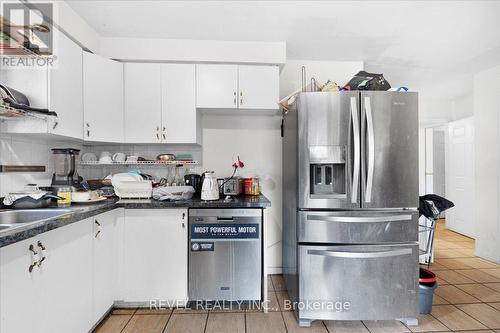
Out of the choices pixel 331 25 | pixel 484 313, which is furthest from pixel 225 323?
pixel 331 25

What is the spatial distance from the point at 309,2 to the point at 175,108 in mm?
1472

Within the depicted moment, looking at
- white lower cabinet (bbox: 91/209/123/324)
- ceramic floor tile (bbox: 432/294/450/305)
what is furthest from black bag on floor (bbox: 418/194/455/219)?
white lower cabinet (bbox: 91/209/123/324)

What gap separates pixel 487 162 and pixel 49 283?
471 centimetres

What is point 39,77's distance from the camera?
1.75 meters

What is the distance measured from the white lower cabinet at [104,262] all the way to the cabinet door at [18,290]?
519 millimetres

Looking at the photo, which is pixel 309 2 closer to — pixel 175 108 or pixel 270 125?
pixel 270 125

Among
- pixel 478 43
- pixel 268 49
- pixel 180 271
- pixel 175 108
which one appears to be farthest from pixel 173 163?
pixel 478 43

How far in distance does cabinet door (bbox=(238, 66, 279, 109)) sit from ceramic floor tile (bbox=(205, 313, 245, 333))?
1884mm

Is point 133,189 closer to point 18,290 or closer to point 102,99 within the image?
point 102,99

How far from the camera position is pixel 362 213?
1918mm

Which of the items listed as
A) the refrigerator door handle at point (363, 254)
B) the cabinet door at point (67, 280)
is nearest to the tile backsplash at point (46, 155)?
the cabinet door at point (67, 280)

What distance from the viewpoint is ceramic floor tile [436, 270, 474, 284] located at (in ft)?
8.83

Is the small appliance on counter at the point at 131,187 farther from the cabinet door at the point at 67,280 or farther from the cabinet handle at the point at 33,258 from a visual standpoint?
the cabinet handle at the point at 33,258

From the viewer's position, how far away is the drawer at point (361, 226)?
6.26 feet
